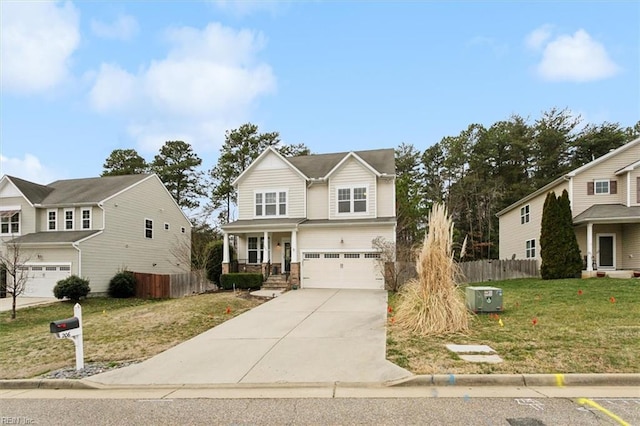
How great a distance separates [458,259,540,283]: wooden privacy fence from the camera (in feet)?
64.5

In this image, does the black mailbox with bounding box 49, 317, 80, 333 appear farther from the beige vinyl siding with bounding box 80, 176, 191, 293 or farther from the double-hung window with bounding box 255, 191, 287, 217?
the beige vinyl siding with bounding box 80, 176, 191, 293

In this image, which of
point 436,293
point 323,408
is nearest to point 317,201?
point 436,293

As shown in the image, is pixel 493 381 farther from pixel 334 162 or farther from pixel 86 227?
pixel 86 227

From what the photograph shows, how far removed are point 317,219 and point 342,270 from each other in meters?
3.19

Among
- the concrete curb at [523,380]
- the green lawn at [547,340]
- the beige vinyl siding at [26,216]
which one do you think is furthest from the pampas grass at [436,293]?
the beige vinyl siding at [26,216]

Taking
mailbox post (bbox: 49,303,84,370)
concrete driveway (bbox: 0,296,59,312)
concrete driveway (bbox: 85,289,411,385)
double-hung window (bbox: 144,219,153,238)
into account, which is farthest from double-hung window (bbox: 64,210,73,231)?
mailbox post (bbox: 49,303,84,370)

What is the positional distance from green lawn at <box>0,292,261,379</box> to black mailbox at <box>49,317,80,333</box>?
98cm

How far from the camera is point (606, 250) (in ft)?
62.6

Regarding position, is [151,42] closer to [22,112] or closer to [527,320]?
[22,112]

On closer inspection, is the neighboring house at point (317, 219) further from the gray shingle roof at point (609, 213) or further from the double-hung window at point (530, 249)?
the double-hung window at point (530, 249)

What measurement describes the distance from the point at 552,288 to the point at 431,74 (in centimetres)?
1009

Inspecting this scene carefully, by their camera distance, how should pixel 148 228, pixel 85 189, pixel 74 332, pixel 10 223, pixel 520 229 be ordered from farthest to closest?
pixel 148 228 → pixel 520 229 → pixel 85 189 → pixel 10 223 → pixel 74 332

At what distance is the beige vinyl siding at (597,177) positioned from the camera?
60.8 ft

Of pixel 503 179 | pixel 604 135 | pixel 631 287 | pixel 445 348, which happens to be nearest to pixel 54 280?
pixel 445 348
